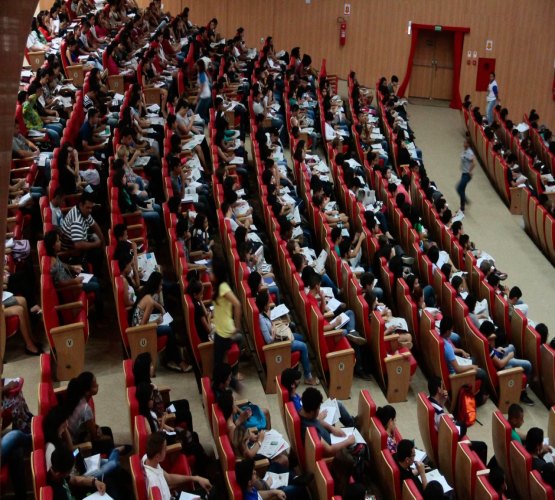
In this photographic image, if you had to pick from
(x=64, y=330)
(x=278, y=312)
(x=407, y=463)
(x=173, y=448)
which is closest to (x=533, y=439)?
(x=407, y=463)

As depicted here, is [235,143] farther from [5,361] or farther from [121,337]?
[5,361]

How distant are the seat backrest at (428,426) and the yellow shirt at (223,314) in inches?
32.9

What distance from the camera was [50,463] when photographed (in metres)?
2.47

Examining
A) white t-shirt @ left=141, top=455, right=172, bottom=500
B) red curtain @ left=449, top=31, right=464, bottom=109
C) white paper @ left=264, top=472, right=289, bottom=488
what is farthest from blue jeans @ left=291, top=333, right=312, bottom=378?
red curtain @ left=449, top=31, right=464, bottom=109

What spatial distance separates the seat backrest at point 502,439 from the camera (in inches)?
124

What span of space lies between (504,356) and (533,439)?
0.91m

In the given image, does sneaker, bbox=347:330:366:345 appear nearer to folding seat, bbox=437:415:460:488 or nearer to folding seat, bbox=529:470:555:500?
folding seat, bbox=437:415:460:488

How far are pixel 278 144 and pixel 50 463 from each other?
391 centimetres

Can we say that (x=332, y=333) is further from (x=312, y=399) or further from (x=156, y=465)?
(x=156, y=465)

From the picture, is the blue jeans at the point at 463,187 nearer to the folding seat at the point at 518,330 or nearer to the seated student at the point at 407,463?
the folding seat at the point at 518,330

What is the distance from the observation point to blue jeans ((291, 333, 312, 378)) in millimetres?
3660

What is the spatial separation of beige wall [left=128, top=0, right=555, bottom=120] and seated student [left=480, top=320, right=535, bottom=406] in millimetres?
5955

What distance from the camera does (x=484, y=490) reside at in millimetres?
2787

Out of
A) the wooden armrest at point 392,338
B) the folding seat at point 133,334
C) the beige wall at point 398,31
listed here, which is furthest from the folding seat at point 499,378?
the beige wall at point 398,31
